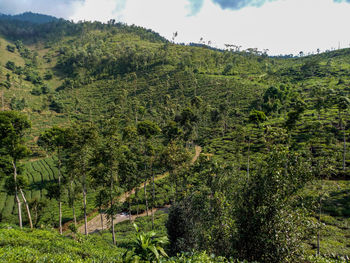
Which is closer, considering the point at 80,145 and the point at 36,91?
the point at 80,145

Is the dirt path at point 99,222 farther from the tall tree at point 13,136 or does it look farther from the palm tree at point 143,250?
the palm tree at point 143,250

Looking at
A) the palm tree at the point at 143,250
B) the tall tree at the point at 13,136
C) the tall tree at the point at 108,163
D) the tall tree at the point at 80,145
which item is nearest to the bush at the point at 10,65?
the tall tree at the point at 13,136

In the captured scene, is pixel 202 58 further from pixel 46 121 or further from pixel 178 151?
pixel 178 151

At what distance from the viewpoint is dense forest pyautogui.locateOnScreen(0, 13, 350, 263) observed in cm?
996

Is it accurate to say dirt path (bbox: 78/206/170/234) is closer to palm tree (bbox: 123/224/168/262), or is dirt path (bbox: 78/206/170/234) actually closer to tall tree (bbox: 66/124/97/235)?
tall tree (bbox: 66/124/97/235)

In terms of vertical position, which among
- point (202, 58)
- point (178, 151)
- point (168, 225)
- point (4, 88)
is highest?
point (202, 58)

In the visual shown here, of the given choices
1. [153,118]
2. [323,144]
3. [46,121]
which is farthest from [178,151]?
[46,121]

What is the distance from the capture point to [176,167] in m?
32.1

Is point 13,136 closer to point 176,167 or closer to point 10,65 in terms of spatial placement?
point 176,167

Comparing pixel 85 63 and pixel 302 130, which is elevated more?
pixel 85 63

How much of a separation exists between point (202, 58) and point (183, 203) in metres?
156

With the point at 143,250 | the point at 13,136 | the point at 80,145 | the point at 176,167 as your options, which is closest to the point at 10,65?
the point at 13,136

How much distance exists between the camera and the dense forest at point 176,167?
32.7 feet

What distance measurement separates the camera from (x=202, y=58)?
520 feet
